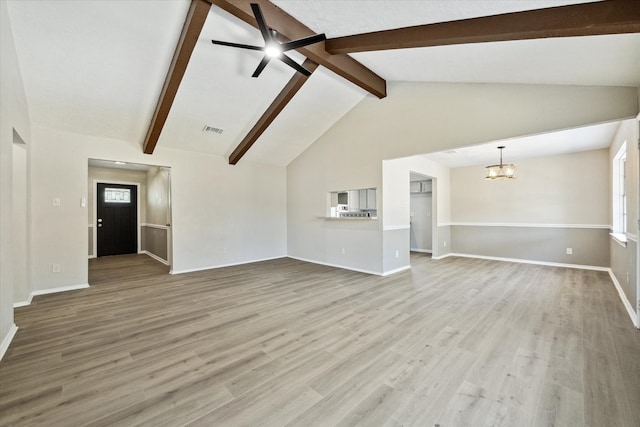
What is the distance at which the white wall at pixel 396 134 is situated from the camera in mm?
2877

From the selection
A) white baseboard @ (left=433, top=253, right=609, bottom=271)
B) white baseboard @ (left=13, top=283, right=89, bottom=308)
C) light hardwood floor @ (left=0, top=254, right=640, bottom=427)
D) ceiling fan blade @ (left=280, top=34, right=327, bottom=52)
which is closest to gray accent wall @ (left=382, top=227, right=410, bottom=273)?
light hardwood floor @ (left=0, top=254, right=640, bottom=427)

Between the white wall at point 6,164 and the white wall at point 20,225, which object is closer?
the white wall at point 6,164

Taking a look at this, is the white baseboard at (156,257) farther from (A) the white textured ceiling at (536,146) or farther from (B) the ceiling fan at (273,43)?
(A) the white textured ceiling at (536,146)

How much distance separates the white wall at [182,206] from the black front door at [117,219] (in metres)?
3.75

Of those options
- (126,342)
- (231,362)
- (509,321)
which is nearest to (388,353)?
(231,362)

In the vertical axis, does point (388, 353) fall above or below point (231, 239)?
below

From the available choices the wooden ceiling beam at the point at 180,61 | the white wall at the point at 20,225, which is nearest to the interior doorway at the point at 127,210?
the wooden ceiling beam at the point at 180,61

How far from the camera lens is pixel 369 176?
507cm

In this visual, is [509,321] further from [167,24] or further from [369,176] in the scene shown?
[167,24]

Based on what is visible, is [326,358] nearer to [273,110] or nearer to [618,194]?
[273,110]

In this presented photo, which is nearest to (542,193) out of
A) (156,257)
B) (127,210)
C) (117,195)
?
(156,257)

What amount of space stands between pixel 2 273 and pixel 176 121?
3138mm

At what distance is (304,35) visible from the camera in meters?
3.15

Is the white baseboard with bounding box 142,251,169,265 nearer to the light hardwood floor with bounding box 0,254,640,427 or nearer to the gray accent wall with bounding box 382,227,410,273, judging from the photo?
the light hardwood floor with bounding box 0,254,640,427
